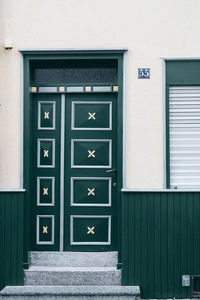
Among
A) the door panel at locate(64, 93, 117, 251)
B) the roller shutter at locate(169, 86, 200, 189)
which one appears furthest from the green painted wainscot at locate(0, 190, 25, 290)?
the roller shutter at locate(169, 86, 200, 189)

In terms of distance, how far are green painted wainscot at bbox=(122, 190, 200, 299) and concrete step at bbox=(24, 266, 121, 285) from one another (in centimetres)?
18

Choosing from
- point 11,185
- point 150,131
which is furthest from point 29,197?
point 150,131

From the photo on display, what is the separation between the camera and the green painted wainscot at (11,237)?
6105 mm

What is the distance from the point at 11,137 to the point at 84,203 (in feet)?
4.61

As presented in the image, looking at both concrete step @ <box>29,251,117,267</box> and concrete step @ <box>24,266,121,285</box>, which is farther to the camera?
concrete step @ <box>29,251,117,267</box>

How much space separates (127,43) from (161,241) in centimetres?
275

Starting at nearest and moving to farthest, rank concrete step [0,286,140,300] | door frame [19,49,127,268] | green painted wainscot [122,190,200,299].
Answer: concrete step [0,286,140,300] < green painted wainscot [122,190,200,299] < door frame [19,49,127,268]

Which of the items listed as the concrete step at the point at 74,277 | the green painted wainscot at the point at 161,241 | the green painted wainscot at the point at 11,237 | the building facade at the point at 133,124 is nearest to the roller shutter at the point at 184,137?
the building facade at the point at 133,124

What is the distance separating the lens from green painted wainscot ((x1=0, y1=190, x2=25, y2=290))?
20.0 ft

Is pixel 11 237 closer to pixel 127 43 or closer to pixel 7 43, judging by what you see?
pixel 7 43

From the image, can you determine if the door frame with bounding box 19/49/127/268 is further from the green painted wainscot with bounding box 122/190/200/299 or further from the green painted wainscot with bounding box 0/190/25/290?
the green painted wainscot with bounding box 122/190/200/299

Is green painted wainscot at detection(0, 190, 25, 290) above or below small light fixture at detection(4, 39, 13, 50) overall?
below

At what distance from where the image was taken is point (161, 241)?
19.8 feet

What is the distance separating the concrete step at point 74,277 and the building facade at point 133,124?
13 centimetres
